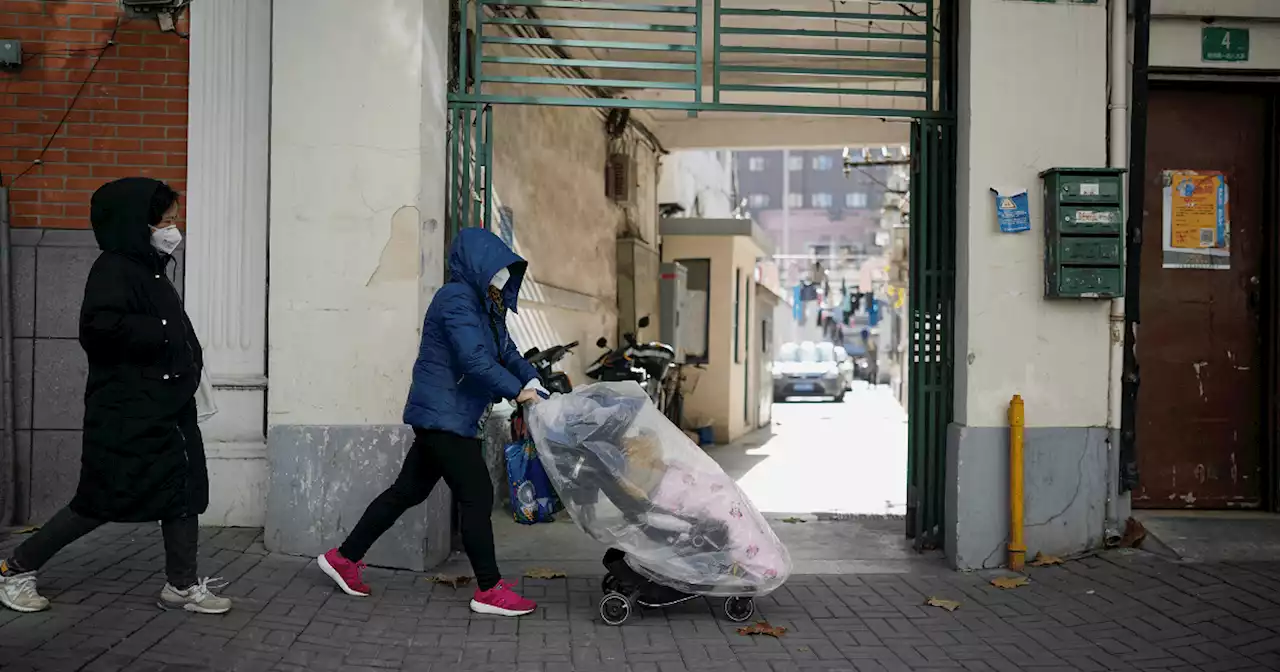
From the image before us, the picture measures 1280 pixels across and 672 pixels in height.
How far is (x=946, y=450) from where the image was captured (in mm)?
6238

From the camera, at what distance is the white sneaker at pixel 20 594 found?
445 centimetres

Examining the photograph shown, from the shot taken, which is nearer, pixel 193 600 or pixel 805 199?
pixel 193 600

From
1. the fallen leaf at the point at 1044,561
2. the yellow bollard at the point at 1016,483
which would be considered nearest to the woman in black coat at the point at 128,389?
the yellow bollard at the point at 1016,483

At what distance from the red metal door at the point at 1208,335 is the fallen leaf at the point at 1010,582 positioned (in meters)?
1.60

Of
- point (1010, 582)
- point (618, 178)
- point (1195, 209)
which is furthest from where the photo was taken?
point (618, 178)

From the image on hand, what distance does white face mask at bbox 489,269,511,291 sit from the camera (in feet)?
16.1

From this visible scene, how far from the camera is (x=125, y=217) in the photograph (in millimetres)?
4445

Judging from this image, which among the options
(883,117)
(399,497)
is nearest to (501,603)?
(399,497)

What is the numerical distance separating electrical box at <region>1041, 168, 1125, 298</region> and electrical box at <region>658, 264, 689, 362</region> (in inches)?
311

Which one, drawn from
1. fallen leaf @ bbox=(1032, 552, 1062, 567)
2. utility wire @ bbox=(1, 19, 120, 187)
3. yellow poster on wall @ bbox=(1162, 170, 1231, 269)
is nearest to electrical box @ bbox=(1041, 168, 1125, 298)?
yellow poster on wall @ bbox=(1162, 170, 1231, 269)

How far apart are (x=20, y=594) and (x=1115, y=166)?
229 inches

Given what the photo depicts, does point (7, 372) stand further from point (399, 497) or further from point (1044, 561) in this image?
point (1044, 561)

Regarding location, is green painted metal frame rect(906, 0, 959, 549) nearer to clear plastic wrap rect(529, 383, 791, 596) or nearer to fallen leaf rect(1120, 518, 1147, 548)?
fallen leaf rect(1120, 518, 1147, 548)

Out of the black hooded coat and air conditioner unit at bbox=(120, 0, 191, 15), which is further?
air conditioner unit at bbox=(120, 0, 191, 15)
